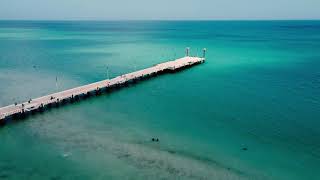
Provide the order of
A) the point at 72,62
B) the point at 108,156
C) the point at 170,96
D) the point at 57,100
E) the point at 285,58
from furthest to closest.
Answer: the point at 285,58 < the point at 72,62 < the point at 170,96 < the point at 57,100 < the point at 108,156

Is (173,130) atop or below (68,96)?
below

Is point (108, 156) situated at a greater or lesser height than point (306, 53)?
lesser

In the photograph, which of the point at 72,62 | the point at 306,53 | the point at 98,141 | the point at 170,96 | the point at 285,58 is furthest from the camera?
the point at 306,53

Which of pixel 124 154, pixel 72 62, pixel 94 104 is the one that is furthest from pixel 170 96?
pixel 72 62

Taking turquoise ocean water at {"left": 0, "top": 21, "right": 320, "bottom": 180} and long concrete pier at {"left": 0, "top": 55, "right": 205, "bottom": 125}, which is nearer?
turquoise ocean water at {"left": 0, "top": 21, "right": 320, "bottom": 180}

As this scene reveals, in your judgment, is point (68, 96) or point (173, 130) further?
point (68, 96)

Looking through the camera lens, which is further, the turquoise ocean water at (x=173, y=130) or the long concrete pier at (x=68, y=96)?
the long concrete pier at (x=68, y=96)

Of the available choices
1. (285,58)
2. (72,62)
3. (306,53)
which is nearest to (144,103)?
(72,62)

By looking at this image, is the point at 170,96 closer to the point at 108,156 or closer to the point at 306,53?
the point at 108,156

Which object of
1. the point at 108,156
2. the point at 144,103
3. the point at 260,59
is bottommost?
the point at 108,156

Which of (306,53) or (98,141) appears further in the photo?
(306,53)
